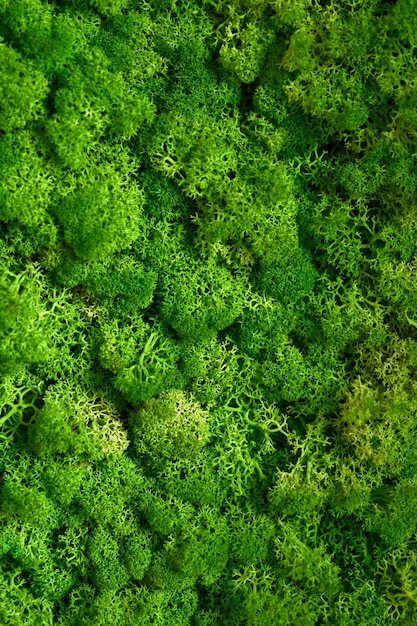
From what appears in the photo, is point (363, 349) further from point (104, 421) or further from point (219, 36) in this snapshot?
point (219, 36)

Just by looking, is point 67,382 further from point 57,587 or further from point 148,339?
point 57,587

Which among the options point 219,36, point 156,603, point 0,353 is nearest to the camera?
point 0,353

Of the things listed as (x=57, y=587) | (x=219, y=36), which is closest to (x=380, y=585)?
(x=57, y=587)

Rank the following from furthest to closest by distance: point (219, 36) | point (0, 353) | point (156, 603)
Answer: point (156, 603), point (219, 36), point (0, 353)

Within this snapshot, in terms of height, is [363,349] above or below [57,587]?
above

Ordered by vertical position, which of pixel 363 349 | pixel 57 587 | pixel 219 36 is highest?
pixel 219 36

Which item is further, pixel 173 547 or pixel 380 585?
pixel 380 585
